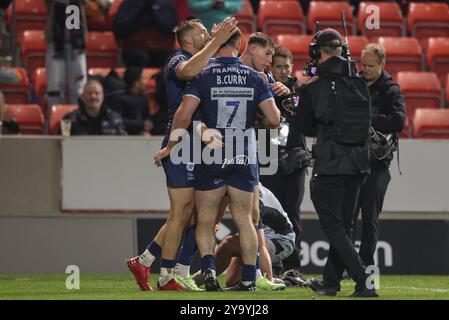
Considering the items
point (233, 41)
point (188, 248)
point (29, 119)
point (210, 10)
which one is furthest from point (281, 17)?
point (233, 41)

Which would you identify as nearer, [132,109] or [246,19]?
[132,109]

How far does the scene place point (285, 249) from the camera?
11914 millimetres

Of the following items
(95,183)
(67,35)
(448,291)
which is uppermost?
(67,35)

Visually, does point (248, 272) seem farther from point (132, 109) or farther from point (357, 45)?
point (357, 45)

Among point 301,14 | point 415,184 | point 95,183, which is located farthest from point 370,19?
point 95,183

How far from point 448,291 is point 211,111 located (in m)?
2.74

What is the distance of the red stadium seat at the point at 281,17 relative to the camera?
18078 millimetres

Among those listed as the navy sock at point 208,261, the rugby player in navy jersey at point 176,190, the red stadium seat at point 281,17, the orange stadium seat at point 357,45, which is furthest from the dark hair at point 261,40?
the red stadium seat at point 281,17

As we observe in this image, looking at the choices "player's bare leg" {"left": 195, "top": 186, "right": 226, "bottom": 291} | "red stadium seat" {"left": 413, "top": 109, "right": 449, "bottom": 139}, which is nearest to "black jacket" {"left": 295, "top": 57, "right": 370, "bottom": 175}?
"player's bare leg" {"left": 195, "top": 186, "right": 226, "bottom": 291}

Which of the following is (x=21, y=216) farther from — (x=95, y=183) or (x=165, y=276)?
(x=165, y=276)

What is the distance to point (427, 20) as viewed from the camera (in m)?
18.5

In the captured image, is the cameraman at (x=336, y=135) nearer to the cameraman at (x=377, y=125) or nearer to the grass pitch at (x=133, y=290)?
the grass pitch at (x=133, y=290)

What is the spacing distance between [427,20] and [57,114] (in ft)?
17.9

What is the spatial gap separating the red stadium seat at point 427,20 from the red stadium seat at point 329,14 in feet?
2.87
